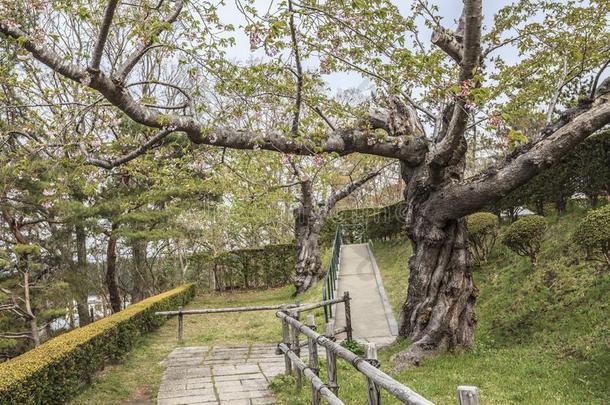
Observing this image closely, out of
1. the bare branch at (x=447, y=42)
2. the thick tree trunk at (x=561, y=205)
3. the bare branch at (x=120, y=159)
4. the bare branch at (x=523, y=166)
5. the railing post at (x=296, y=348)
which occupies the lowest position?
the railing post at (x=296, y=348)

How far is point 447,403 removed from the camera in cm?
592

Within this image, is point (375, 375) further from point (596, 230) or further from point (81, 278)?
point (81, 278)

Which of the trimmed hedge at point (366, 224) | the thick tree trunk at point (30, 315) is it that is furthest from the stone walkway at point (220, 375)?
the trimmed hedge at point (366, 224)

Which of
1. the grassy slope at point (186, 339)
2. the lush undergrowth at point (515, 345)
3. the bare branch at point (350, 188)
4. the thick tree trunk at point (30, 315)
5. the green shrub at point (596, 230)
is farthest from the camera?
the bare branch at point (350, 188)

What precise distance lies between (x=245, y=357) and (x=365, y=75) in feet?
19.3

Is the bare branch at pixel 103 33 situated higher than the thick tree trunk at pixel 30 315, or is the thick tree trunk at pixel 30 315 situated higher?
the bare branch at pixel 103 33

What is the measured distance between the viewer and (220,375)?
833 cm

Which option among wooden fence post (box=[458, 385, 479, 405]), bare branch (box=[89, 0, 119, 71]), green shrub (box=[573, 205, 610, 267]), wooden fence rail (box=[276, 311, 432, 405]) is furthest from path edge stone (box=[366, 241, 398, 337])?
wooden fence post (box=[458, 385, 479, 405])

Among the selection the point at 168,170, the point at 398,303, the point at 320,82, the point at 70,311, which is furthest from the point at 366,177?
the point at 70,311

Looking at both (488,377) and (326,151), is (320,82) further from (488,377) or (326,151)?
(488,377)

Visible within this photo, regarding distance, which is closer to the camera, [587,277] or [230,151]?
[587,277]

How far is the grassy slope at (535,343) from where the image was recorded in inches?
246

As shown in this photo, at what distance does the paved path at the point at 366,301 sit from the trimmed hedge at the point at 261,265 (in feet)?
10.9

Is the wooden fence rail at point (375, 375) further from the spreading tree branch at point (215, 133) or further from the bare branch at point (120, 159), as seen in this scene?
the bare branch at point (120, 159)
